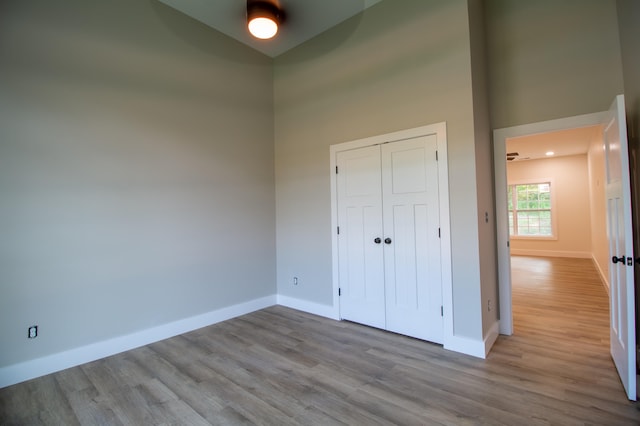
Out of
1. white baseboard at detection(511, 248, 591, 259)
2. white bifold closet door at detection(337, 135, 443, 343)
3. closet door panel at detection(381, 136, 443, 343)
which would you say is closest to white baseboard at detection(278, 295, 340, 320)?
white bifold closet door at detection(337, 135, 443, 343)

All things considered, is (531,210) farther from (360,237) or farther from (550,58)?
(360,237)

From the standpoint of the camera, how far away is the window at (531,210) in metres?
8.91

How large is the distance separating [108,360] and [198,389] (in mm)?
1160

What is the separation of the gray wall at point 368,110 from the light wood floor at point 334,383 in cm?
57

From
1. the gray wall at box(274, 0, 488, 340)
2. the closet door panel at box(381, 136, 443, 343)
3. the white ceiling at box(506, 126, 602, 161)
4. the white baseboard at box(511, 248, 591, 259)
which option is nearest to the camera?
the gray wall at box(274, 0, 488, 340)

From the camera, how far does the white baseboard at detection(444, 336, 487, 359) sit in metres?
2.71

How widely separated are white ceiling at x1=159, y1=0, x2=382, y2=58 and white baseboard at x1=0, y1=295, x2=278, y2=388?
3606mm

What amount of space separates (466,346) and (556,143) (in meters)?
6.39

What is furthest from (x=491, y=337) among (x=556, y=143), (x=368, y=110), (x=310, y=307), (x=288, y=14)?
(x=556, y=143)

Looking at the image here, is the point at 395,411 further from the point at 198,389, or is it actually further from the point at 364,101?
the point at 364,101

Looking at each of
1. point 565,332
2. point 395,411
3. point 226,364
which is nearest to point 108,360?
point 226,364

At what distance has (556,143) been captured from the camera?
6.81 m

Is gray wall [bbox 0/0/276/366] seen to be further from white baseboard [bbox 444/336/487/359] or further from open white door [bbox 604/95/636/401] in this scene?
open white door [bbox 604/95/636/401]

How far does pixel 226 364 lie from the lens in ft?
8.84
